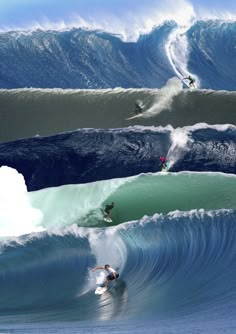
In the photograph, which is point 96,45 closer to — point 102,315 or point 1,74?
point 1,74

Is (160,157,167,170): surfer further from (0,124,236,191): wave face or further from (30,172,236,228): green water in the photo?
(30,172,236,228): green water

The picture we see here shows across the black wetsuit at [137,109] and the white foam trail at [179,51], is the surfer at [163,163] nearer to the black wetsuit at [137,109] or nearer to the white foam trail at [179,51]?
the black wetsuit at [137,109]

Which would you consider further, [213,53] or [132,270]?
[213,53]

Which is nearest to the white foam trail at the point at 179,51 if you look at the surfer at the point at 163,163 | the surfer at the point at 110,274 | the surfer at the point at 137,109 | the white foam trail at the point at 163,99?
the white foam trail at the point at 163,99

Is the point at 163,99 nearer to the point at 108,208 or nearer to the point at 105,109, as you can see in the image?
the point at 105,109

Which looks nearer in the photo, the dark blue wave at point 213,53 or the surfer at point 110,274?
the surfer at point 110,274

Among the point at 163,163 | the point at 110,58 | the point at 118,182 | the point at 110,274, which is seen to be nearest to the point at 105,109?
the point at 163,163

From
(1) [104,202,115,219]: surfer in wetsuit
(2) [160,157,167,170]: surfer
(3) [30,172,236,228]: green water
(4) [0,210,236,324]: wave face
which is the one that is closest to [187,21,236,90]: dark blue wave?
(2) [160,157,167,170]: surfer

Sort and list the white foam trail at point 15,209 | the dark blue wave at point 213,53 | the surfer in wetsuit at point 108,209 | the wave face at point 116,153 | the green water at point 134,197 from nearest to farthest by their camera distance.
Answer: the white foam trail at point 15,209 → the surfer in wetsuit at point 108,209 → the green water at point 134,197 → the wave face at point 116,153 → the dark blue wave at point 213,53
